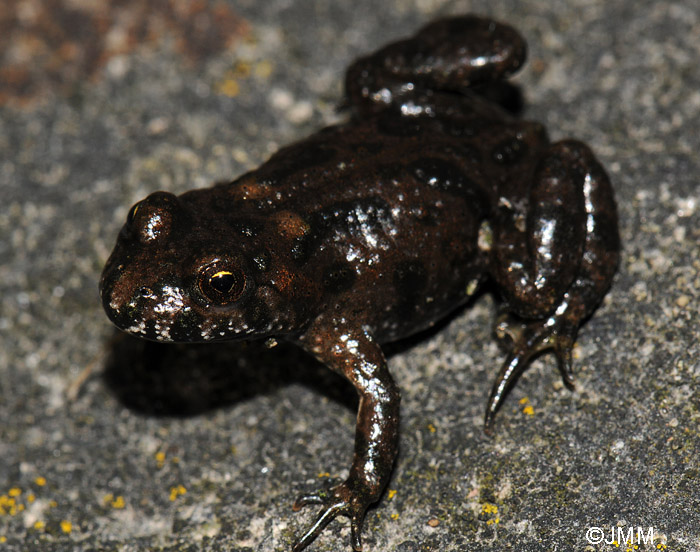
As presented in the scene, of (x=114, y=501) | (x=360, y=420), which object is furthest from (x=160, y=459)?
(x=360, y=420)

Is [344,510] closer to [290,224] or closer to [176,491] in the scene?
[176,491]

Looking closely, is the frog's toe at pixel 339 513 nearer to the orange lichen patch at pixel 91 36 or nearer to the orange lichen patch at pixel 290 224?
the orange lichen patch at pixel 290 224

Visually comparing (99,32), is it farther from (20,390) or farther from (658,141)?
(658,141)

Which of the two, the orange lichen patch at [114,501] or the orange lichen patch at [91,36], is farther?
the orange lichen patch at [91,36]

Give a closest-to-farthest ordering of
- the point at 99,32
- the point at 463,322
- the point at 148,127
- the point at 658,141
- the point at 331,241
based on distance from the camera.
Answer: the point at 331,241 → the point at 463,322 → the point at 658,141 → the point at 148,127 → the point at 99,32

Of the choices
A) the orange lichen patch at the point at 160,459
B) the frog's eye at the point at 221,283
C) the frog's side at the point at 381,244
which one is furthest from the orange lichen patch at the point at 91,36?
the orange lichen patch at the point at 160,459

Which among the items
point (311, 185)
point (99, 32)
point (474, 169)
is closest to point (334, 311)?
point (311, 185)

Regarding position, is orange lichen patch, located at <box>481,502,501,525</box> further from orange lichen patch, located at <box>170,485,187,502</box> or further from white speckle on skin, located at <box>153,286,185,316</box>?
white speckle on skin, located at <box>153,286,185,316</box>
